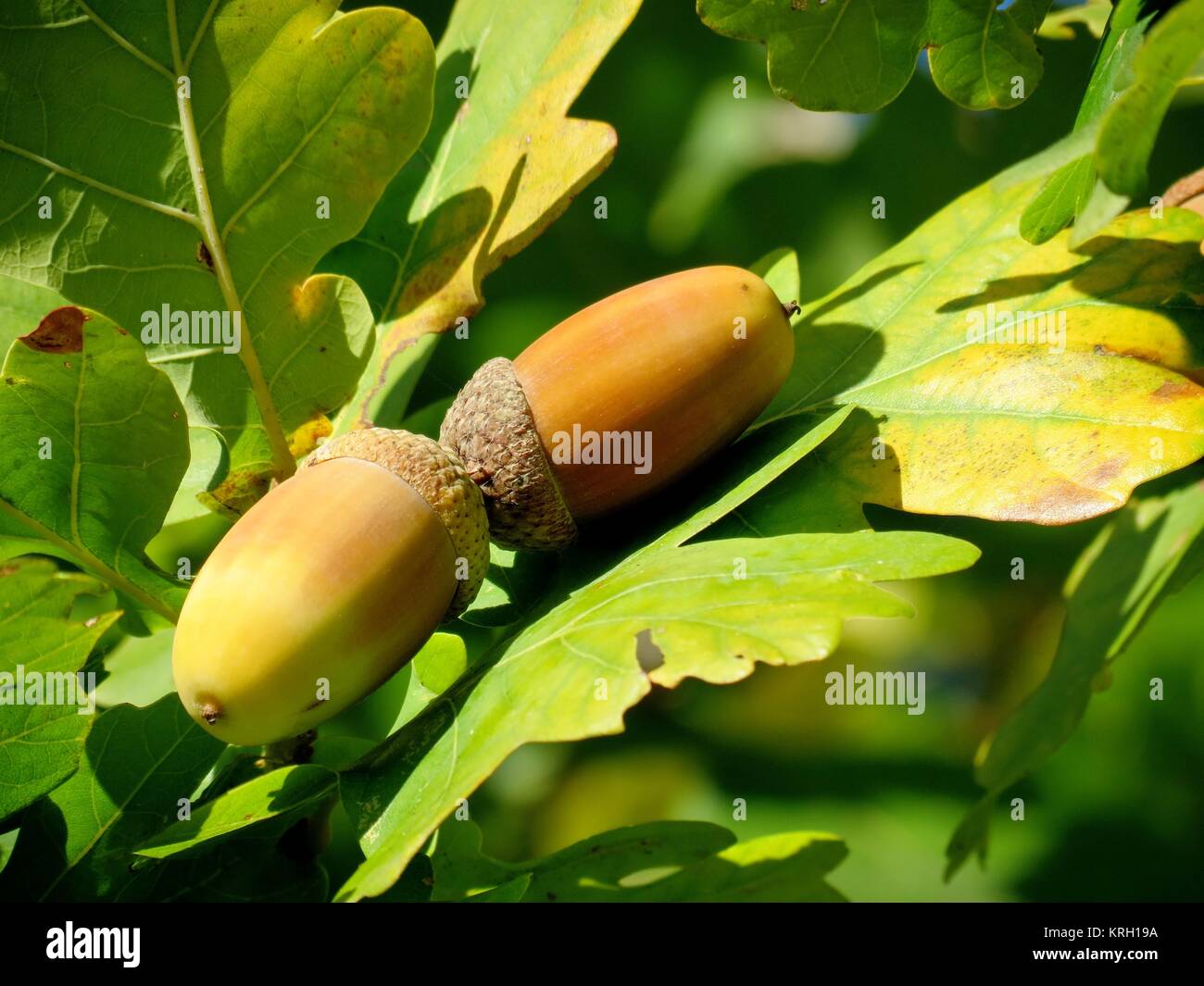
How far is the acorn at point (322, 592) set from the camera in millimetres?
866

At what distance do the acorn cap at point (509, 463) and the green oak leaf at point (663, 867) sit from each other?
0.28m

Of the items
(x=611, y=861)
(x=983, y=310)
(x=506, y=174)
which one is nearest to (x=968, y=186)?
(x=983, y=310)

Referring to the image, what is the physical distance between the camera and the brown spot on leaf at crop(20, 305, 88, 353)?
A: 3.03 feet

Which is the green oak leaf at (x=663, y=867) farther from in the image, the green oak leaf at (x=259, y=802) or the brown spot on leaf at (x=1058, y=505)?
the brown spot on leaf at (x=1058, y=505)

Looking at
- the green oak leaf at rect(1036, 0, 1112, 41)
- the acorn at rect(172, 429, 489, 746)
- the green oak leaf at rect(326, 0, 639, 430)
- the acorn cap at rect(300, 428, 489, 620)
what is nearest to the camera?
the acorn at rect(172, 429, 489, 746)

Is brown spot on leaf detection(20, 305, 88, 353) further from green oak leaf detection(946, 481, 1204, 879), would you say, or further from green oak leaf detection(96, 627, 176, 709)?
green oak leaf detection(946, 481, 1204, 879)

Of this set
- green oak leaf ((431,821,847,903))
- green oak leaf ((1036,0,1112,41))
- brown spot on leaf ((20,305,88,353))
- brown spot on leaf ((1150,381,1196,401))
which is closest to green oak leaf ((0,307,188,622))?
brown spot on leaf ((20,305,88,353))

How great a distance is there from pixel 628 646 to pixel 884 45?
64cm

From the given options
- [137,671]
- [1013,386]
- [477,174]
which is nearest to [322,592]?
[477,174]

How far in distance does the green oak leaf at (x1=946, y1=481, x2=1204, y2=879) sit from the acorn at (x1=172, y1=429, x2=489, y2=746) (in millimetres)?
563

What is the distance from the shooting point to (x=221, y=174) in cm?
109

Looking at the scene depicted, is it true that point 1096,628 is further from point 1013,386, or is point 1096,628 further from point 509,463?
point 509,463

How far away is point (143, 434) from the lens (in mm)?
991

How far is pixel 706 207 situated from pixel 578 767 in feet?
3.24
